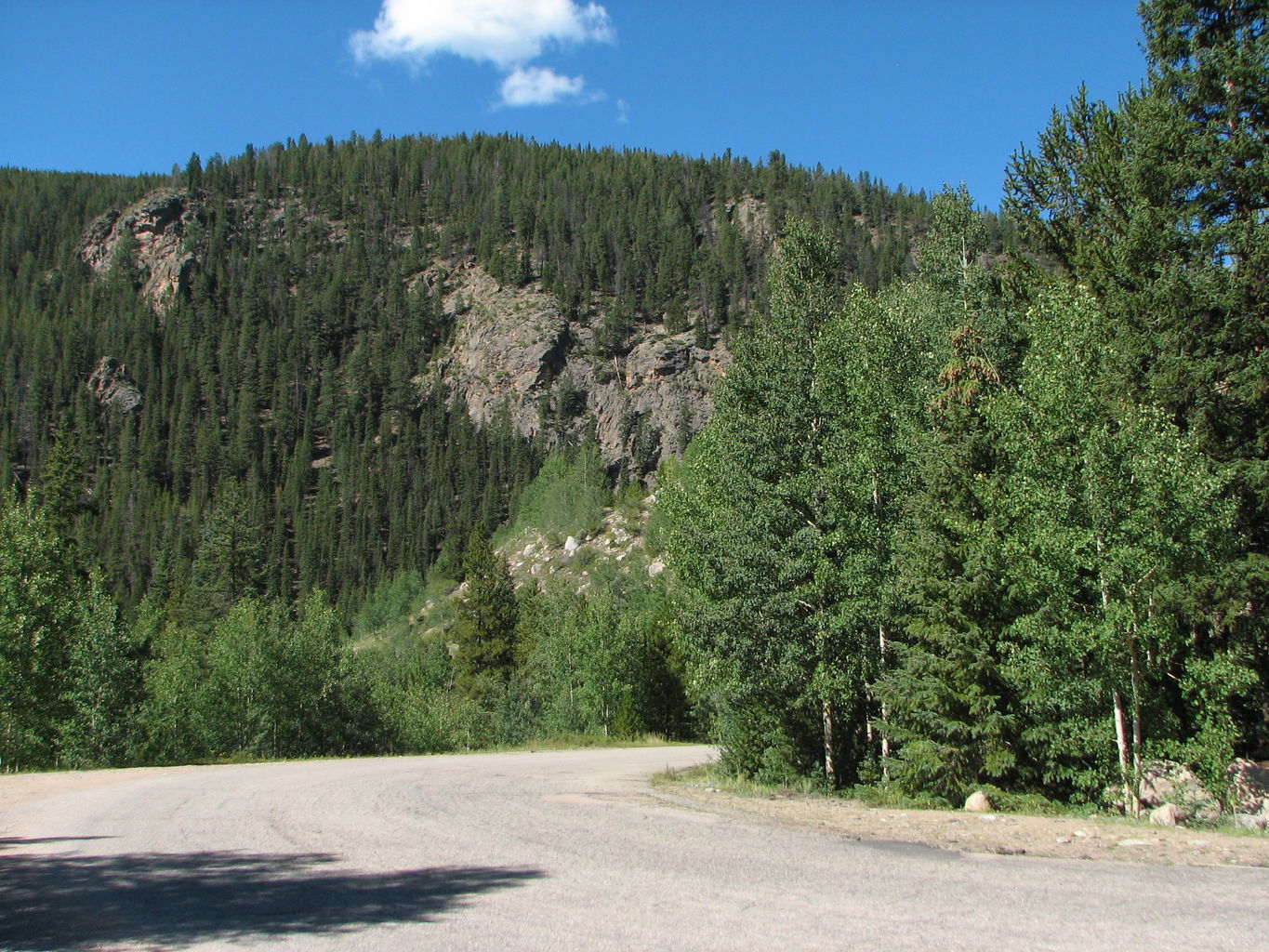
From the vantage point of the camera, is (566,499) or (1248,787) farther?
(566,499)

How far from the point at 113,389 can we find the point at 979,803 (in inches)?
7559

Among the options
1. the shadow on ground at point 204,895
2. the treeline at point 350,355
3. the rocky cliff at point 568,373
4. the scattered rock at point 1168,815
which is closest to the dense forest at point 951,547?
the scattered rock at point 1168,815

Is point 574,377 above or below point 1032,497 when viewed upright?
above

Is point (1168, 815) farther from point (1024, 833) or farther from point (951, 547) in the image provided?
→ point (951, 547)

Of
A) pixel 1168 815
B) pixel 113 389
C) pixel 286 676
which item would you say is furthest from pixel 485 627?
pixel 113 389

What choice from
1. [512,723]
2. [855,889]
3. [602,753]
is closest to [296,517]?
[512,723]

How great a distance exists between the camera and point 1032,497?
15203 millimetres

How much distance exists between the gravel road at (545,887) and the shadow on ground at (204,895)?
1.2 inches

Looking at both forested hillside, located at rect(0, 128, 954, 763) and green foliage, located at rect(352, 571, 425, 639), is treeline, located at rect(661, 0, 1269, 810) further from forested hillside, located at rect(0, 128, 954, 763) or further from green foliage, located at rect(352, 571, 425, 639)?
forested hillside, located at rect(0, 128, 954, 763)

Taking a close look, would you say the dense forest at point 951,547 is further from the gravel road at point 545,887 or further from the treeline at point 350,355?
the treeline at point 350,355

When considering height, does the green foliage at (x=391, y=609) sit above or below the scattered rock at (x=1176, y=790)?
above

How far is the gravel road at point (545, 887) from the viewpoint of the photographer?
20.8 feet

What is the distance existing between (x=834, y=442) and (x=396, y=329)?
176 meters

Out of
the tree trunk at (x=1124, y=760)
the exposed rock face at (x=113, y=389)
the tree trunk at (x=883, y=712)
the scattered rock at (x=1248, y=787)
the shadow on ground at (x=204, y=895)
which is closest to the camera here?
the shadow on ground at (x=204, y=895)
